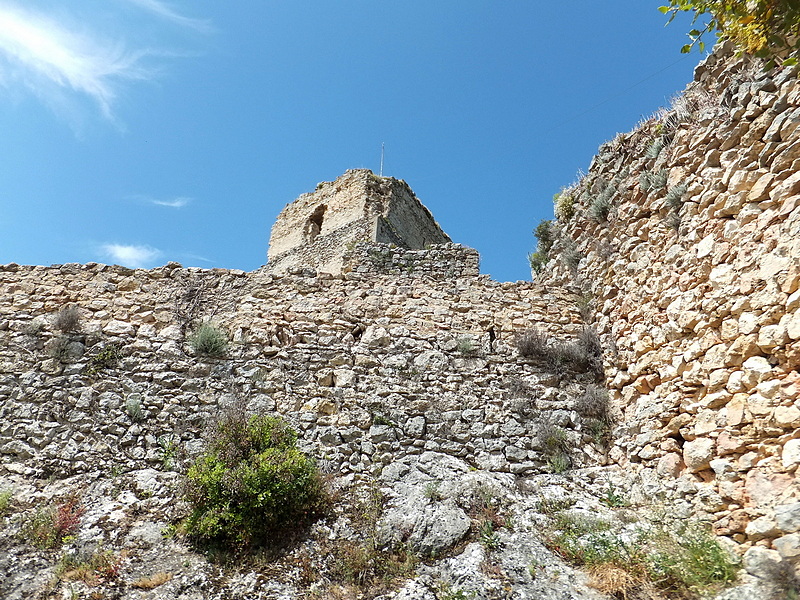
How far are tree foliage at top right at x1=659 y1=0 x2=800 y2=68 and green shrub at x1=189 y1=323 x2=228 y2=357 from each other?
19.4 ft

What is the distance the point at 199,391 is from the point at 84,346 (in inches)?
64.7

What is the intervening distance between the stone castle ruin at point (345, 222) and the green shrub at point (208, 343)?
22.5ft

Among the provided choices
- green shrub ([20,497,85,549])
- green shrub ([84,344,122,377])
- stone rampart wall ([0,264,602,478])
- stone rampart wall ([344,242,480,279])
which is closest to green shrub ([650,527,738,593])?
stone rampart wall ([0,264,602,478])

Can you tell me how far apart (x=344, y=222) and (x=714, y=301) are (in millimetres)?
11736

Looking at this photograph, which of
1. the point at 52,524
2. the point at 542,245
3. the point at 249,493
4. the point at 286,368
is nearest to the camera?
the point at 52,524

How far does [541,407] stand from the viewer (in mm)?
6480

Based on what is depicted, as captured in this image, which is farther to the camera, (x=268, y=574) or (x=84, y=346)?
(x=84, y=346)

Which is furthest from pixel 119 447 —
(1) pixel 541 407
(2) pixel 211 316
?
(1) pixel 541 407

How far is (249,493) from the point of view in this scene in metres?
5.03

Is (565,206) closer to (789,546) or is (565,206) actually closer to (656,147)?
(656,147)

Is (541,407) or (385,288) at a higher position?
(385,288)

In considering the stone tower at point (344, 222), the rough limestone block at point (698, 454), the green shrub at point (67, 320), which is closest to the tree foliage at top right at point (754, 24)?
the rough limestone block at point (698, 454)

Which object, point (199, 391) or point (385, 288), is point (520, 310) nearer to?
point (385, 288)

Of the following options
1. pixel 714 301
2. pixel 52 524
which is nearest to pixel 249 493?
pixel 52 524
